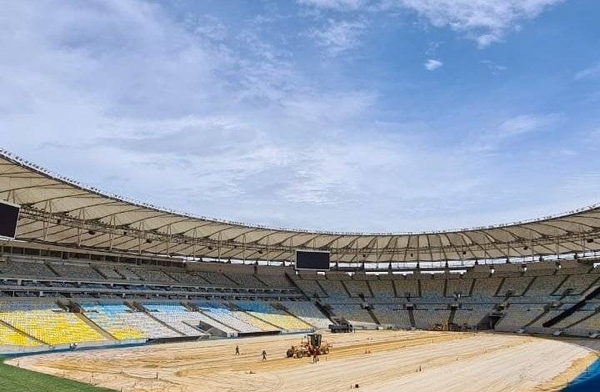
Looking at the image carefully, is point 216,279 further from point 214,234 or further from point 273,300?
point 214,234

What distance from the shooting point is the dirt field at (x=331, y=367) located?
2191 cm

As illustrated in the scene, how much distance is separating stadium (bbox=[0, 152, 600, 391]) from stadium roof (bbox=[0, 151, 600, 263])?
0.70 feet

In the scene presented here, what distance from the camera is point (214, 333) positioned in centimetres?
4581

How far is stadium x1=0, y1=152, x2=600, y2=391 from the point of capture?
86.8ft

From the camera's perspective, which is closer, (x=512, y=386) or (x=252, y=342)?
(x=512, y=386)

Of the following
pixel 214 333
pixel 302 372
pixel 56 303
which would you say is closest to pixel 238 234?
pixel 214 333

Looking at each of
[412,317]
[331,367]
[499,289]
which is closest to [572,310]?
[499,289]

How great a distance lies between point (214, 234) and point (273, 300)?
1325 cm

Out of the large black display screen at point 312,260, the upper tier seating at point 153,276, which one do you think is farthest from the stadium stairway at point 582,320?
the upper tier seating at point 153,276

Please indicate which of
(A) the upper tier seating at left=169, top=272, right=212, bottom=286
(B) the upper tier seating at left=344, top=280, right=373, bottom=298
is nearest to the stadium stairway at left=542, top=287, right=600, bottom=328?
(B) the upper tier seating at left=344, top=280, right=373, bottom=298

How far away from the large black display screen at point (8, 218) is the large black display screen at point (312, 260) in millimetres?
32724

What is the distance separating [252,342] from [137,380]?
20.6 meters

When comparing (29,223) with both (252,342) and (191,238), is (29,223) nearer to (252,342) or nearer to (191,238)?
(191,238)

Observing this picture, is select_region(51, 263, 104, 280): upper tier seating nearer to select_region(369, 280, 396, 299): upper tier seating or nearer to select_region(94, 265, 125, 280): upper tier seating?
select_region(94, 265, 125, 280): upper tier seating
